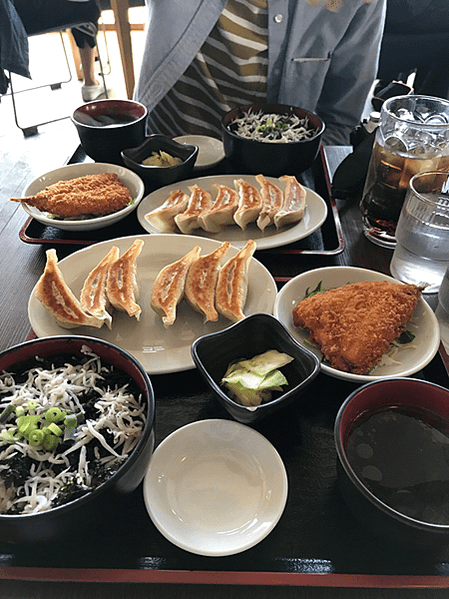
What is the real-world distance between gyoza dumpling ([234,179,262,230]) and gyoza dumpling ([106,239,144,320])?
36cm

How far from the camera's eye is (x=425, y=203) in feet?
3.89

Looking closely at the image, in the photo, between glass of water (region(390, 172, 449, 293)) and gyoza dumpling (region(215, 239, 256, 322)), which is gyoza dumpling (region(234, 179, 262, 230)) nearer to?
gyoza dumpling (region(215, 239, 256, 322))

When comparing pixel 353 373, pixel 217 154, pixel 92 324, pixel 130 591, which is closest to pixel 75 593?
pixel 130 591

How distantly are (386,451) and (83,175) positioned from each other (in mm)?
1463

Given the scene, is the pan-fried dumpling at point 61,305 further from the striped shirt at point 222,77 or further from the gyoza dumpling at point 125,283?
the striped shirt at point 222,77

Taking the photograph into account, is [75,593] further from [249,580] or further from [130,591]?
[249,580]

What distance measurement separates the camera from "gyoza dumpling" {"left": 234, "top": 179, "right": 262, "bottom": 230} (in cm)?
148

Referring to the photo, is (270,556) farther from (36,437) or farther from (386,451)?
(36,437)

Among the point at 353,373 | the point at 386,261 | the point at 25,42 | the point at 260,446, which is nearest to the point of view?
the point at 260,446

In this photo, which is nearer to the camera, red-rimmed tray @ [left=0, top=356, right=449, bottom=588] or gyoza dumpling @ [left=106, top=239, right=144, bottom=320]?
red-rimmed tray @ [left=0, top=356, right=449, bottom=588]

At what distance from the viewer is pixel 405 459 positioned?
826 millimetres

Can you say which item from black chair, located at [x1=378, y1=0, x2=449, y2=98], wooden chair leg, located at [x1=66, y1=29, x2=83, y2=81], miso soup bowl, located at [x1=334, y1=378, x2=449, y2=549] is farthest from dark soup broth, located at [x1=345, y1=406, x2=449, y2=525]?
wooden chair leg, located at [x1=66, y1=29, x2=83, y2=81]

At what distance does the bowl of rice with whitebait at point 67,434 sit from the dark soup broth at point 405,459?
400mm

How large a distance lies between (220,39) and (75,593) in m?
2.23
